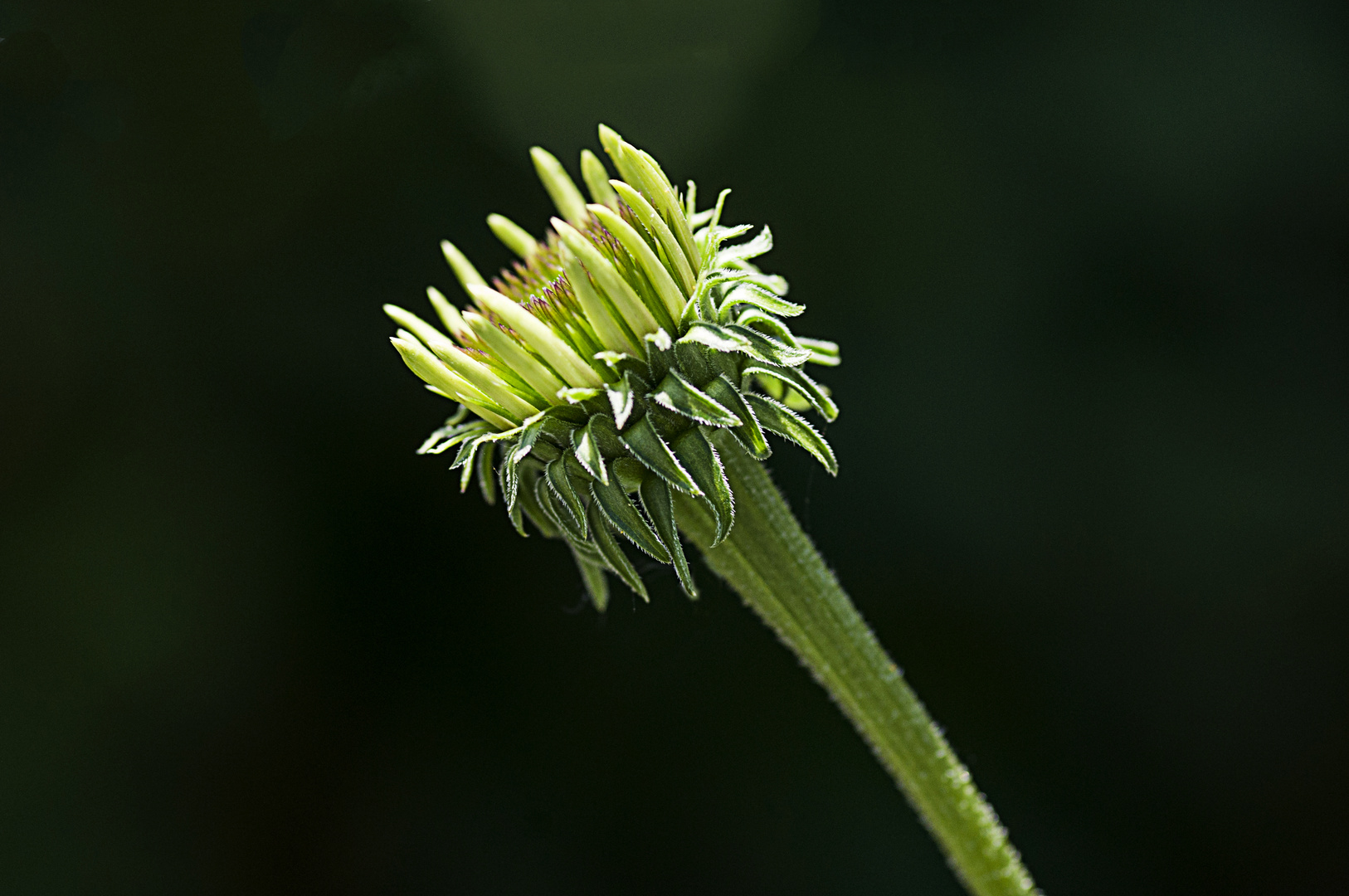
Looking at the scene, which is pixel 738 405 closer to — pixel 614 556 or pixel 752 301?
pixel 752 301

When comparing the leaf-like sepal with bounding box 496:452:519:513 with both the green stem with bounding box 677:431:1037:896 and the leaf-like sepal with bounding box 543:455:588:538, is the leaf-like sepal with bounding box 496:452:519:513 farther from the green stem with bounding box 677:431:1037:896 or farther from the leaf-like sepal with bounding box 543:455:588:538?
the green stem with bounding box 677:431:1037:896

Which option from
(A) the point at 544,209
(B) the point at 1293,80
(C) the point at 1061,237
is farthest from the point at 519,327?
(B) the point at 1293,80

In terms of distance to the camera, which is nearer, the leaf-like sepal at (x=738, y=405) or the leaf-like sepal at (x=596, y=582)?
the leaf-like sepal at (x=738, y=405)

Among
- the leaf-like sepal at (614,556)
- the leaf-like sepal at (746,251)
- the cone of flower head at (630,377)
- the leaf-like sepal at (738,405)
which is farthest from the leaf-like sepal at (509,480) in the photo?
the leaf-like sepal at (746,251)

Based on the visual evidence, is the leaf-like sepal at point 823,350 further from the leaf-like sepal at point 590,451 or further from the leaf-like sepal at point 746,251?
the leaf-like sepal at point 590,451

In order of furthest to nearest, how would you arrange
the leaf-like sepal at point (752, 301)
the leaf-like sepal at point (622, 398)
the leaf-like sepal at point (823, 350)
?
the leaf-like sepal at point (823, 350), the leaf-like sepal at point (752, 301), the leaf-like sepal at point (622, 398)

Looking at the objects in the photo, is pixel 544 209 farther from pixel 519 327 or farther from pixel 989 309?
pixel 519 327

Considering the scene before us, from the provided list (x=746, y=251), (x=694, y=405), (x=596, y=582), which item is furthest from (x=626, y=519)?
(x=746, y=251)
